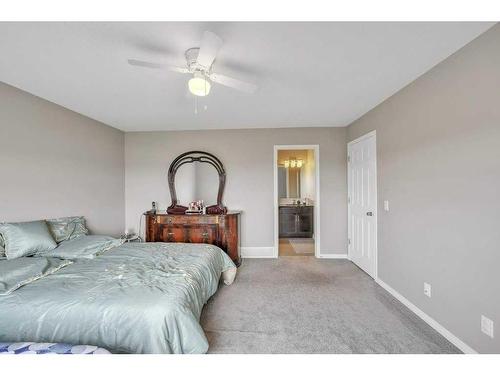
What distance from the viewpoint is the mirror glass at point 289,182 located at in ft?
19.8

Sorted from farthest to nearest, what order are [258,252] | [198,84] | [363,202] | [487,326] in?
[258,252] < [363,202] < [198,84] < [487,326]

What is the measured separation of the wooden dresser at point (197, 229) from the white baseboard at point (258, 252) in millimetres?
509

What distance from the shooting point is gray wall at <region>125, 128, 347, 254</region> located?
13.1ft

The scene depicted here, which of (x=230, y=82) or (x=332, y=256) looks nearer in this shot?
(x=230, y=82)

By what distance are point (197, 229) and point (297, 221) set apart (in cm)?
291

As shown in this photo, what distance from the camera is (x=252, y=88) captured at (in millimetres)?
1807

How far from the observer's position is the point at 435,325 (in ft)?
6.44

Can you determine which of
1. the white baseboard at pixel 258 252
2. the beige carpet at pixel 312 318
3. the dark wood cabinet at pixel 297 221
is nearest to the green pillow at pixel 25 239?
the beige carpet at pixel 312 318

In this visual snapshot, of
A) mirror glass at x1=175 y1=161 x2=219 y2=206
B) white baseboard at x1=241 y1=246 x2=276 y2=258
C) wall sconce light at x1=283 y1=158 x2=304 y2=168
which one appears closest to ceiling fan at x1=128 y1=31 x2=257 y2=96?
mirror glass at x1=175 y1=161 x2=219 y2=206

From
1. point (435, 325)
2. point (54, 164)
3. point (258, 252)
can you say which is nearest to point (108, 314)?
point (54, 164)

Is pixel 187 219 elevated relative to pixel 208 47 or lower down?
lower down

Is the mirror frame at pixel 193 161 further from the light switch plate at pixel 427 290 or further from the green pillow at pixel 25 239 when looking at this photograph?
the light switch plate at pixel 427 290

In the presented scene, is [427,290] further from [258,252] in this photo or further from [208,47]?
[208,47]

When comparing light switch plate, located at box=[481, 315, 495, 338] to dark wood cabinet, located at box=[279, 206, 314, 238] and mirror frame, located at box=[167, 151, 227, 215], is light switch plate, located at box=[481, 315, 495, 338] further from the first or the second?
dark wood cabinet, located at box=[279, 206, 314, 238]
